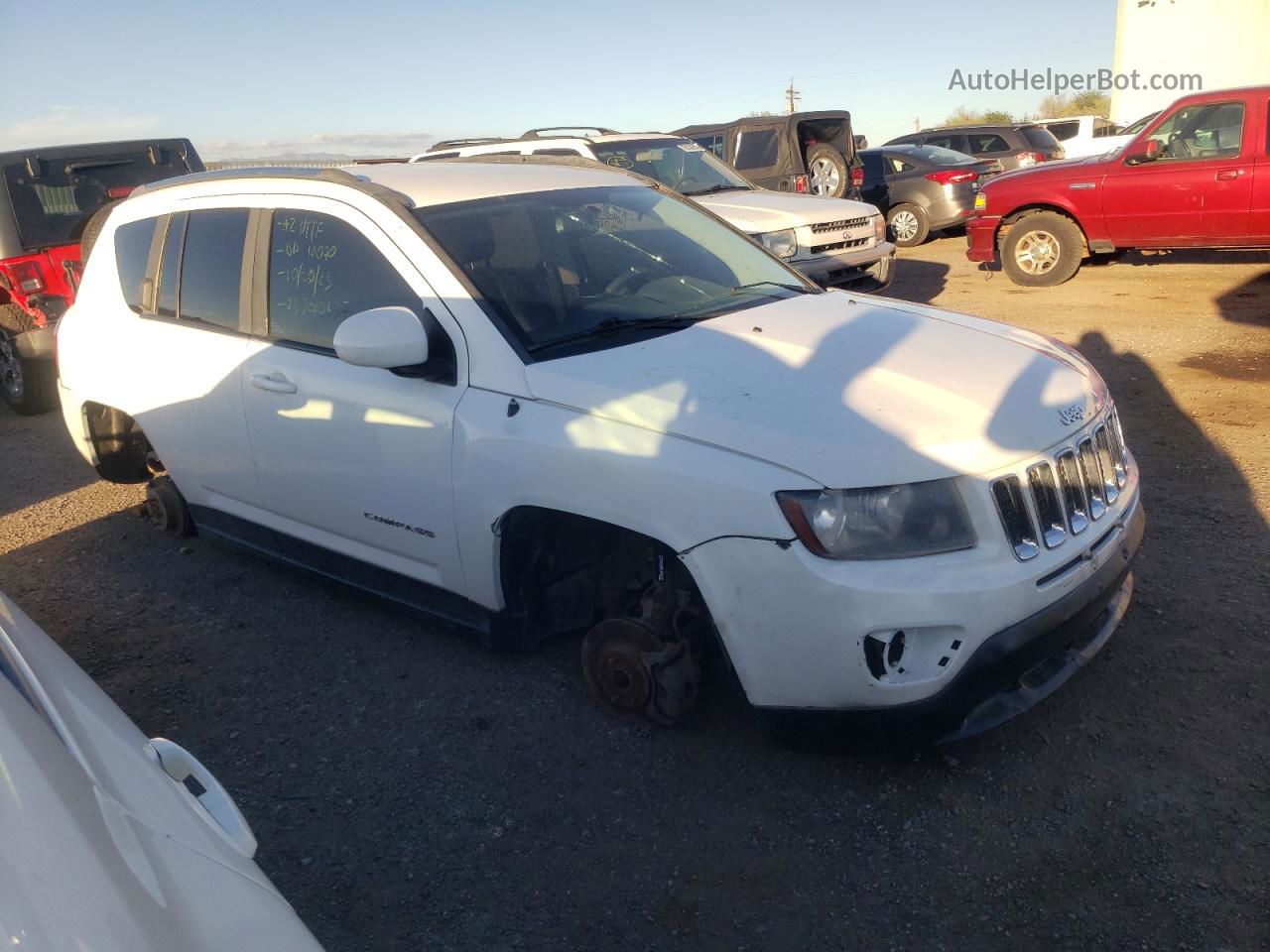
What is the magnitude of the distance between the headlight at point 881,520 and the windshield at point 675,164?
7635 mm

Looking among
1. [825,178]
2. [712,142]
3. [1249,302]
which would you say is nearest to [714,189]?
[825,178]

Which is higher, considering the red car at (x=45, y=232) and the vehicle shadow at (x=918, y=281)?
the red car at (x=45, y=232)

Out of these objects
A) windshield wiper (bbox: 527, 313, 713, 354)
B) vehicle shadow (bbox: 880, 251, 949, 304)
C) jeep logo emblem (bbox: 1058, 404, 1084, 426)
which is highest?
windshield wiper (bbox: 527, 313, 713, 354)

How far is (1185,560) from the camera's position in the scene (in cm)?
425

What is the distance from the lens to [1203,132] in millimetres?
10156

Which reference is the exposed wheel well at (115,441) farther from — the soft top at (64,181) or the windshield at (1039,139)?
the windshield at (1039,139)

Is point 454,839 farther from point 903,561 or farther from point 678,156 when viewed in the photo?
point 678,156

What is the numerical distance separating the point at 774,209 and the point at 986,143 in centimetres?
979

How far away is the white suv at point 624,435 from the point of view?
268 cm

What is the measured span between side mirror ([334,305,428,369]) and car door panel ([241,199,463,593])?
6.1 inches

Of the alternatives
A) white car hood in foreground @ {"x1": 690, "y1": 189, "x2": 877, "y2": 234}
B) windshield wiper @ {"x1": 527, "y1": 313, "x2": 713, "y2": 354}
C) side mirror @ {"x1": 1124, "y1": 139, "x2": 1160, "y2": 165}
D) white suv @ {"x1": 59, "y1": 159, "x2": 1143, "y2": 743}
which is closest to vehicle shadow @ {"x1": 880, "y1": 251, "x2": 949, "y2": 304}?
white car hood in foreground @ {"x1": 690, "y1": 189, "x2": 877, "y2": 234}

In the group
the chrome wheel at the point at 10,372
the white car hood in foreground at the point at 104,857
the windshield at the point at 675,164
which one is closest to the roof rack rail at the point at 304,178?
the white car hood in foreground at the point at 104,857

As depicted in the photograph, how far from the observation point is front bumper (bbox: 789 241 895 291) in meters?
8.88

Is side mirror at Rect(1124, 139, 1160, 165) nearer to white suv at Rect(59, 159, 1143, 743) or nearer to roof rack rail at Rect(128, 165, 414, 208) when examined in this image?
white suv at Rect(59, 159, 1143, 743)
